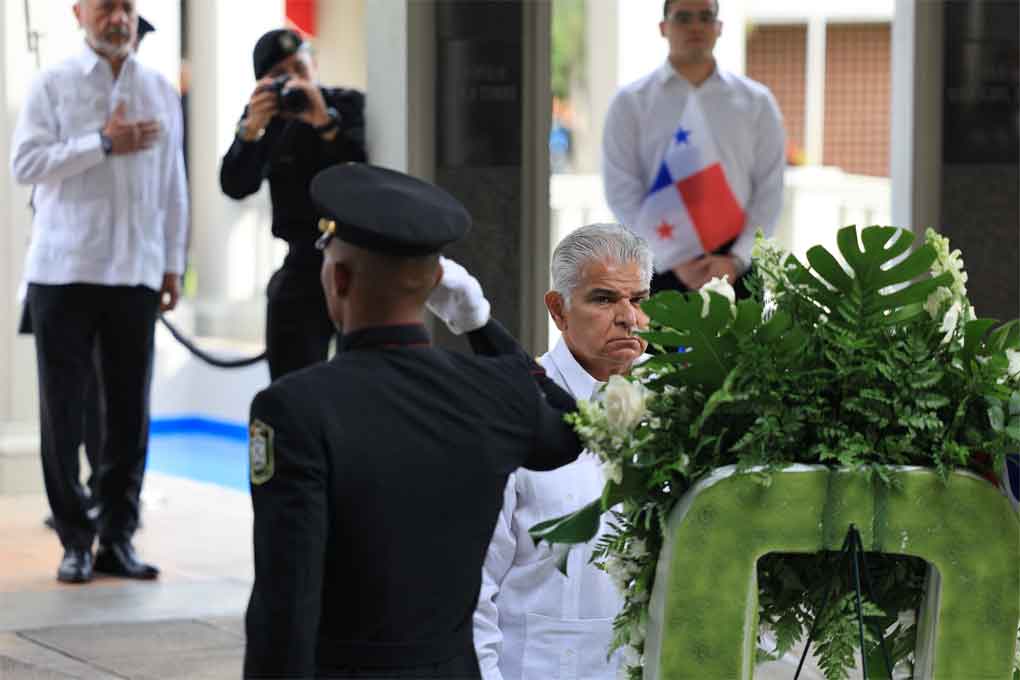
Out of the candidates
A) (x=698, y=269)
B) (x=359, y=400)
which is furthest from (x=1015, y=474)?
(x=698, y=269)

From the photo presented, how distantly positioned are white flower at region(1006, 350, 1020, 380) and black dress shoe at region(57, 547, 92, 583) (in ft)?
13.4

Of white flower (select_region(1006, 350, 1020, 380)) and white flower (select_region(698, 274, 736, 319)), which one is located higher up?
white flower (select_region(698, 274, 736, 319))

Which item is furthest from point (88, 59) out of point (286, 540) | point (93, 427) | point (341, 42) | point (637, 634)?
point (341, 42)

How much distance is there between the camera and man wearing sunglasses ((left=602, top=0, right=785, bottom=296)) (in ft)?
20.5

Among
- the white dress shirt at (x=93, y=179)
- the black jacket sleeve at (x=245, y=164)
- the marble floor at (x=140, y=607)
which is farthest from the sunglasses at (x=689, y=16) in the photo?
the marble floor at (x=140, y=607)

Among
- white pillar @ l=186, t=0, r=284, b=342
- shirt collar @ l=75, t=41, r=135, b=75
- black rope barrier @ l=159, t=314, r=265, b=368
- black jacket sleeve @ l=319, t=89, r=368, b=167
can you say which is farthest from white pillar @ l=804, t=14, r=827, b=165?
shirt collar @ l=75, t=41, r=135, b=75

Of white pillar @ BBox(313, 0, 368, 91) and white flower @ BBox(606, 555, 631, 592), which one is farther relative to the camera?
white pillar @ BBox(313, 0, 368, 91)

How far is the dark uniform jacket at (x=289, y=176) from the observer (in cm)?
620

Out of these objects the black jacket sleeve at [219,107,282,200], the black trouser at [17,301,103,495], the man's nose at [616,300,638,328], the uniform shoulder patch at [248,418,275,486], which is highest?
the black jacket sleeve at [219,107,282,200]

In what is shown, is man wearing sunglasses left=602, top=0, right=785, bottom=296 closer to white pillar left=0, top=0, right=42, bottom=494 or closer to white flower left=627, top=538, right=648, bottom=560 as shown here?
white pillar left=0, top=0, right=42, bottom=494

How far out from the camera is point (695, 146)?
6.30 meters

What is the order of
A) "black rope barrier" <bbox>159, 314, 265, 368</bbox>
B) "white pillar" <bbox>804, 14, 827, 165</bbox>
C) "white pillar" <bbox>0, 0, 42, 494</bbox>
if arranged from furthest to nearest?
"white pillar" <bbox>804, 14, 827, 165</bbox>
"black rope barrier" <bbox>159, 314, 265, 368</bbox>
"white pillar" <bbox>0, 0, 42, 494</bbox>

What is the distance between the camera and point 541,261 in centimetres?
640

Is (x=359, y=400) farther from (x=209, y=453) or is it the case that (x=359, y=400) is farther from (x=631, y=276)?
(x=209, y=453)
